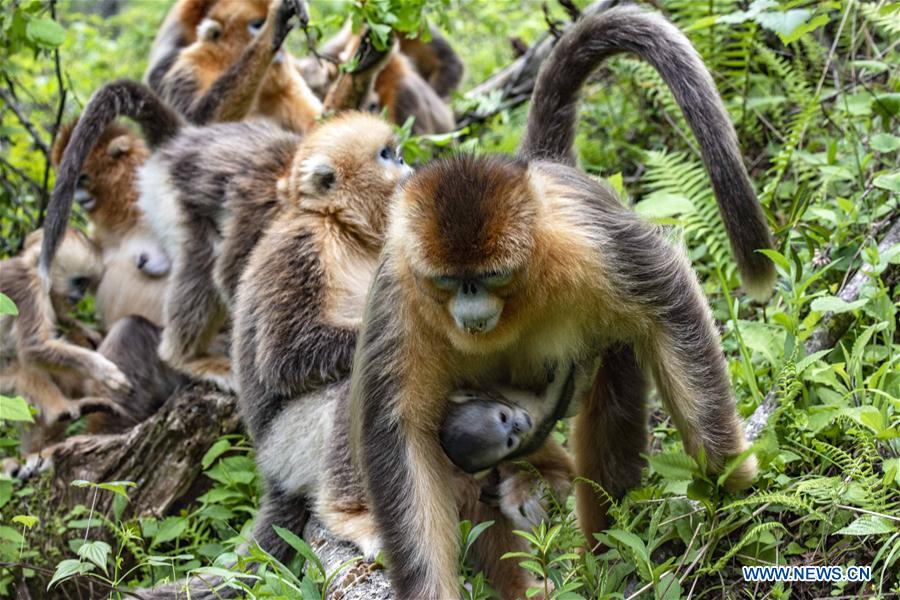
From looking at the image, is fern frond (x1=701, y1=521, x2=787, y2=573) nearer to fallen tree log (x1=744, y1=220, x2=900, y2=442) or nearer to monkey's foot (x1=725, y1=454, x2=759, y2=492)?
monkey's foot (x1=725, y1=454, x2=759, y2=492)

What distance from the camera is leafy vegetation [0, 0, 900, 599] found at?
3135 millimetres

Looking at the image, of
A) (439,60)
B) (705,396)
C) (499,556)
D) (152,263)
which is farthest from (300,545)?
(439,60)

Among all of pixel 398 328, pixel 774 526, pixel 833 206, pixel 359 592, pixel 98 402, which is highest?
pixel 398 328

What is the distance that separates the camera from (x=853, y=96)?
197 inches

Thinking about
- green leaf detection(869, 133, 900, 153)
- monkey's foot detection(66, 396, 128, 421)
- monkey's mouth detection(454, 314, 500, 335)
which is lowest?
monkey's foot detection(66, 396, 128, 421)

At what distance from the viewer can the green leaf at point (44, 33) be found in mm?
5117

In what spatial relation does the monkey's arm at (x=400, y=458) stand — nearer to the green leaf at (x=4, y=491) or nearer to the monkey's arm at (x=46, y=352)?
the green leaf at (x=4, y=491)

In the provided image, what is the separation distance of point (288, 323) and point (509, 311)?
4.92ft

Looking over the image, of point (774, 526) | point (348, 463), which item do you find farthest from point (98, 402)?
point (774, 526)

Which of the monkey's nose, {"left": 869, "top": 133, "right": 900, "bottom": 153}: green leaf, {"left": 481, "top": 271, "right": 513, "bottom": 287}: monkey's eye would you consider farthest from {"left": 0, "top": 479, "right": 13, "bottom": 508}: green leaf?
{"left": 869, "top": 133, "right": 900, "bottom": 153}: green leaf

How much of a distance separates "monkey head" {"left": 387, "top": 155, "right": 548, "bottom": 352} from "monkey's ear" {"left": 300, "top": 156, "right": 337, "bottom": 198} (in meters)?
1.54

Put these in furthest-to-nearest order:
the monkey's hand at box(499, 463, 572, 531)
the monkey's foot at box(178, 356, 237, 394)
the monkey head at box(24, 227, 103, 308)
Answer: the monkey head at box(24, 227, 103, 308)
the monkey's foot at box(178, 356, 237, 394)
the monkey's hand at box(499, 463, 572, 531)

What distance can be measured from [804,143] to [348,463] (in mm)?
3318

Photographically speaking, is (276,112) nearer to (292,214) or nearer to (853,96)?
(292,214)
